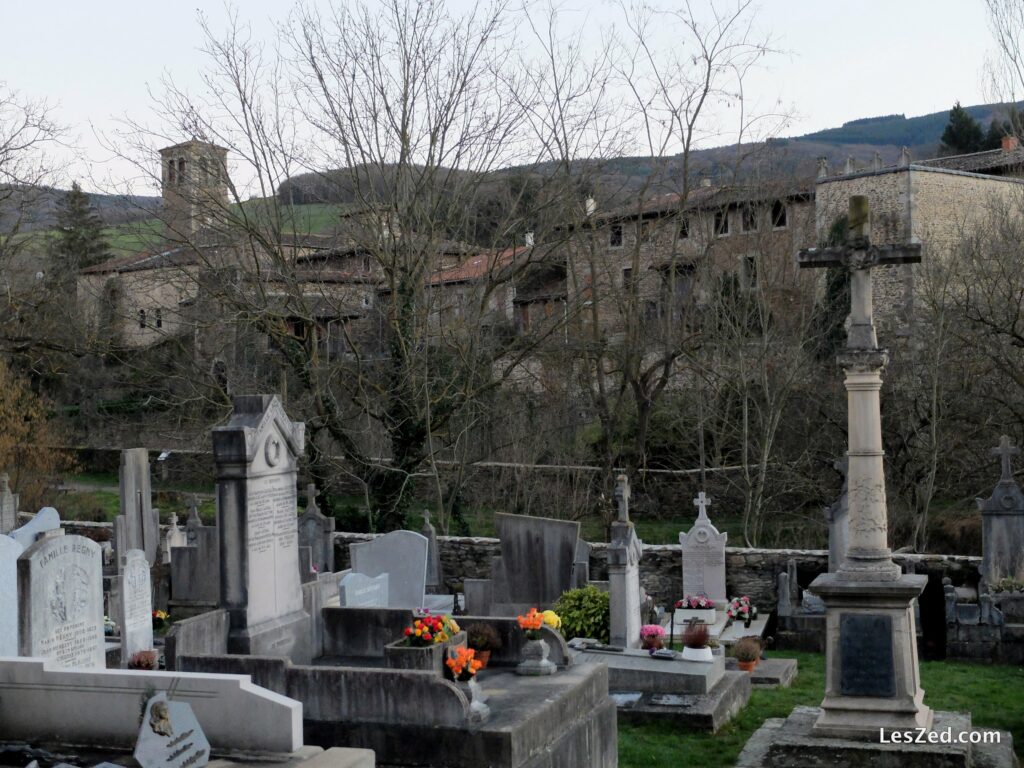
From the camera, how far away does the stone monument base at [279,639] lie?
913 centimetres

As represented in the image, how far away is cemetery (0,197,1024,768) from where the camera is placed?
21.4ft

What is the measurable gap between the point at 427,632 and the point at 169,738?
2.64m

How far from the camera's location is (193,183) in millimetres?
20422

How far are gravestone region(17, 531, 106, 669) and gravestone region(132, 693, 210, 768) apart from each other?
2999 millimetres

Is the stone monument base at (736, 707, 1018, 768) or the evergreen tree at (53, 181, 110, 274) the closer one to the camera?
the stone monument base at (736, 707, 1018, 768)

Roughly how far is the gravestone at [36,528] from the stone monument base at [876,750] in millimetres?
Answer: 11225

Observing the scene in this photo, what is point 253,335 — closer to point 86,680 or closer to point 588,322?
point 588,322

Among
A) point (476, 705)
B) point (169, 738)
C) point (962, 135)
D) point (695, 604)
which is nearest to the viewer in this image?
point (169, 738)

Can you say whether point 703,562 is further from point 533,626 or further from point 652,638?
point 533,626

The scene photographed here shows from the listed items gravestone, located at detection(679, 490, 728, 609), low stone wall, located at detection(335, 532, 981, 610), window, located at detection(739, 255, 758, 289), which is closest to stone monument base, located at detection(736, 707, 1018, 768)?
low stone wall, located at detection(335, 532, 981, 610)

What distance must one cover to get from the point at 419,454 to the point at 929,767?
46.5ft

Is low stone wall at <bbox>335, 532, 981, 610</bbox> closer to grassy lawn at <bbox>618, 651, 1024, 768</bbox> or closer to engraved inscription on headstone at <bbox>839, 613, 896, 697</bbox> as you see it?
grassy lawn at <bbox>618, 651, 1024, 768</bbox>

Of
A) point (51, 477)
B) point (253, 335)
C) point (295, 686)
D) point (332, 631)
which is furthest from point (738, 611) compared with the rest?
point (51, 477)

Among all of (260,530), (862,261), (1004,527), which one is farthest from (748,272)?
(260,530)
